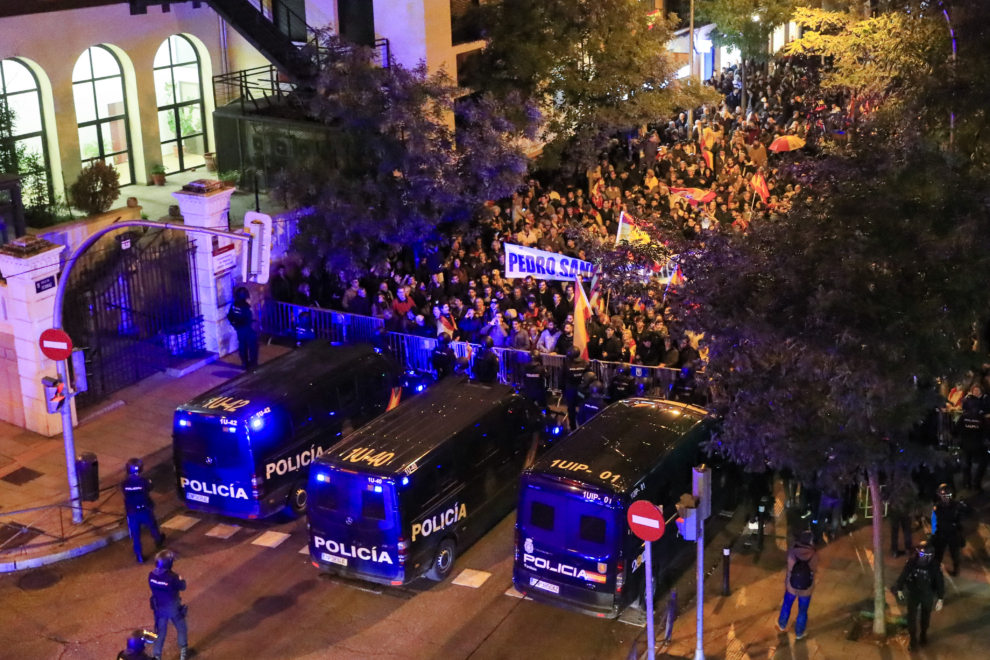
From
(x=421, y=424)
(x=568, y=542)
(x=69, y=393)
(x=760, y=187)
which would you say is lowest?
(x=568, y=542)

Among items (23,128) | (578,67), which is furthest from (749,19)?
(23,128)

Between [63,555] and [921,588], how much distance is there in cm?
1081

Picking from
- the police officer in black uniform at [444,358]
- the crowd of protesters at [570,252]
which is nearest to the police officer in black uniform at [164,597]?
the crowd of protesters at [570,252]

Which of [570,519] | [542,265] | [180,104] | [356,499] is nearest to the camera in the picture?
[570,519]

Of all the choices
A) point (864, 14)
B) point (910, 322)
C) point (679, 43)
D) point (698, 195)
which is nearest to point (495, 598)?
point (910, 322)

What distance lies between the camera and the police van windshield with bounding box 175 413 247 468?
15.8 meters

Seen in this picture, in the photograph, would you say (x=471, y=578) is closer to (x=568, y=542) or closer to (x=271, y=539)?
(x=568, y=542)

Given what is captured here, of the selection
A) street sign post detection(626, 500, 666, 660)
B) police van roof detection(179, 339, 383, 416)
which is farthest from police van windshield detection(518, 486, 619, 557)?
police van roof detection(179, 339, 383, 416)

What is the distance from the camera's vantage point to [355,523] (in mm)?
14344

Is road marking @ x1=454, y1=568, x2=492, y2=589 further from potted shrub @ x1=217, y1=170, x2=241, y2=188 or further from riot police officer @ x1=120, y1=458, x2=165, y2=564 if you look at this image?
potted shrub @ x1=217, y1=170, x2=241, y2=188

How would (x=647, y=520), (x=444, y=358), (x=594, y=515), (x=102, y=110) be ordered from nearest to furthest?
Result: (x=647, y=520) → (x=594, y=515) → (x=444, y=358) → (x=102, y=110)

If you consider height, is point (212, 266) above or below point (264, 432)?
above

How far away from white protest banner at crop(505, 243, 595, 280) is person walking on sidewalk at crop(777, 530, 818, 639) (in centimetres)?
723

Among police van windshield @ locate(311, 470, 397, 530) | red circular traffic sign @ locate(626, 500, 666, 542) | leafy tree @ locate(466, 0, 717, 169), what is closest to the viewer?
red circular traffic sign @ locate(626, 500, 666, 542)
